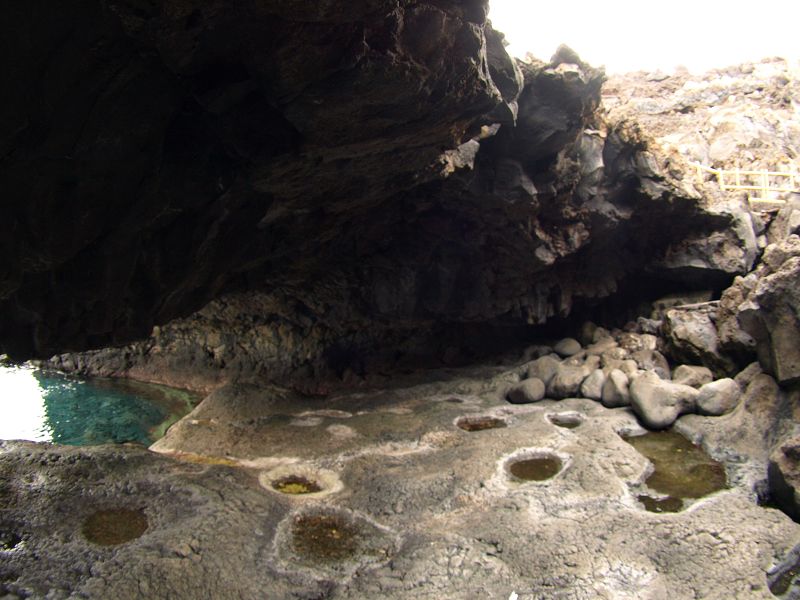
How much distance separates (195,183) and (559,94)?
18.7 ft

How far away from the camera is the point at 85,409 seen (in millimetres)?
13008

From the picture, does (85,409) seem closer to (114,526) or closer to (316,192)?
(114,526)

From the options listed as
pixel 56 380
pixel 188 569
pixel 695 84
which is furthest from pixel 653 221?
pixel 56 380

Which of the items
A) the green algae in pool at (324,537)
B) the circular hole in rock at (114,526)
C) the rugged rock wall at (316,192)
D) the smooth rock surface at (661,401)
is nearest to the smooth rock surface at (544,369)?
the rugged rock wall at (316,192)

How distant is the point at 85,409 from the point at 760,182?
18769 millimetres

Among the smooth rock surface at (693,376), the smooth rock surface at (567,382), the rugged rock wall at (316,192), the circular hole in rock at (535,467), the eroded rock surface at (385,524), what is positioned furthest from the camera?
the smooth rock surface at (567,382)

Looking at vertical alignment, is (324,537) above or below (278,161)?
below

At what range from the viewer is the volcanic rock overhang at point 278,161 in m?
4.24

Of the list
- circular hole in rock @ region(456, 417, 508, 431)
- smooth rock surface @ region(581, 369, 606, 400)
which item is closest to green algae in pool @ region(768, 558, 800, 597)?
circular hole in rock @ region(456, 417, 508, 431)

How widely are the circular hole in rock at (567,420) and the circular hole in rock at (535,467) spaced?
149 centimetres

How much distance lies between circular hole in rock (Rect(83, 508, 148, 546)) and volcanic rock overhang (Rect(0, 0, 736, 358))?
2.59 meters

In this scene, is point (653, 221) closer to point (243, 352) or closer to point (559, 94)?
point (559, 94)

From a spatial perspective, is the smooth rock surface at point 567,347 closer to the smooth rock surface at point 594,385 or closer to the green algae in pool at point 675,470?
the smooth rock surface at point 594,385

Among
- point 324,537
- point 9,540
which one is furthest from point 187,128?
point 324,537
